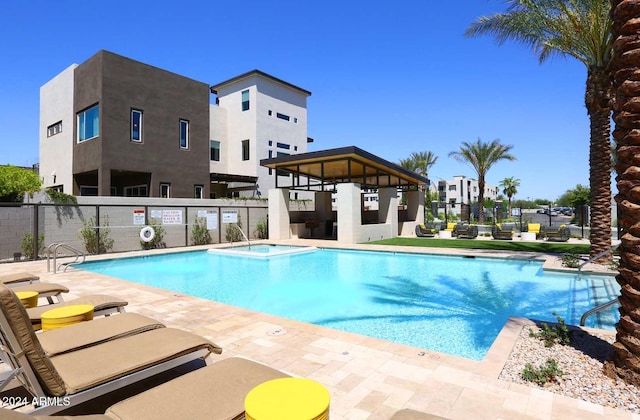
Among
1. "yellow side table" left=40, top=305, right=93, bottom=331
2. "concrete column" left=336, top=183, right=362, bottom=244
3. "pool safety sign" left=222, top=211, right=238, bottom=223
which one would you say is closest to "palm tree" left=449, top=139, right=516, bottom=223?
"concrete column" left=336, top=183, right=362, bottom=244

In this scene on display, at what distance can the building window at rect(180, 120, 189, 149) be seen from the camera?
2167 centimetres

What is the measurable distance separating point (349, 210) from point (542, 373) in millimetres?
14222

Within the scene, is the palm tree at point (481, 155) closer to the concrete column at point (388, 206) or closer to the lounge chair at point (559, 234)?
the lounge chair at point (559, 234)

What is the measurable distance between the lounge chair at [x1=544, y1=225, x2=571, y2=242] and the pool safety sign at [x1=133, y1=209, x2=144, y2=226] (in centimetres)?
2099

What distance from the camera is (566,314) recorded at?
6.79 meters

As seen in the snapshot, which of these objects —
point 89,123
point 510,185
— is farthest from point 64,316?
point 510,185

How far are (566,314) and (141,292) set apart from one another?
9.00 metres

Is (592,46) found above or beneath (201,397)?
above

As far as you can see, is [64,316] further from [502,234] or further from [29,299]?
[502,234]

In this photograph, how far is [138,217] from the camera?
53.0ft

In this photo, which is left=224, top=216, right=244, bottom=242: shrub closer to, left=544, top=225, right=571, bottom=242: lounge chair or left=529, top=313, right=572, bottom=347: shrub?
left=529, top=313, right=572, bottom=347: shrub

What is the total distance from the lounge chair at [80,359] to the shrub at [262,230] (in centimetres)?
1760

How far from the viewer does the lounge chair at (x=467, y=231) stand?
20.2 meters

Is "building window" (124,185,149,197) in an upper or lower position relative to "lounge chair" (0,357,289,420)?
upper
